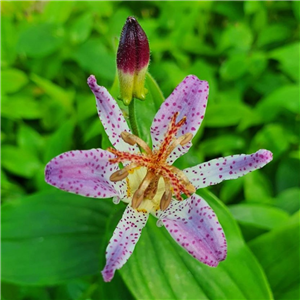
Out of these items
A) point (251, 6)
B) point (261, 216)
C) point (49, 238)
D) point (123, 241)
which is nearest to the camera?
point (123, 241)

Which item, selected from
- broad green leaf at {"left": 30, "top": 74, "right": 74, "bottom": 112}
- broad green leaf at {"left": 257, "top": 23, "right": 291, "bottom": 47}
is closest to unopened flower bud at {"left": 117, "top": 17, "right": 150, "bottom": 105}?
broad green leaf at {"left": 30, "top": 74, "right": 74, "bottom": 112}

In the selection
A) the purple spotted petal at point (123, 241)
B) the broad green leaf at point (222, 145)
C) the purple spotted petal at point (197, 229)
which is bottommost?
the broad green leaf at point (222, 145)

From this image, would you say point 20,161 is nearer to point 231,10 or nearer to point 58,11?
point 58,11

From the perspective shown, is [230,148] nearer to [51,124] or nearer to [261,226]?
[261,226]

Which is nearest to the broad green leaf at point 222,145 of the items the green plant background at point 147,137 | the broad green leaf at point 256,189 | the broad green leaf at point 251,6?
the green plant background at point 147,137

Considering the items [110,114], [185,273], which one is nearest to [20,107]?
[110,114]

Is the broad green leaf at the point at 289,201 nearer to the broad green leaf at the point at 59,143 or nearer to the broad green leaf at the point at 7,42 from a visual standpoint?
the broad green leaf at the point at 59,143

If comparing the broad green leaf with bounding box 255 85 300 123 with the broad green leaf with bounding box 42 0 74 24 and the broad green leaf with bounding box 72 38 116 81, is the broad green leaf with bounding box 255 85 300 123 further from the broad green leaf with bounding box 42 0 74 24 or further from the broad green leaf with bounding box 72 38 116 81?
the broad green leaf with bounding box 42 0 74 24
